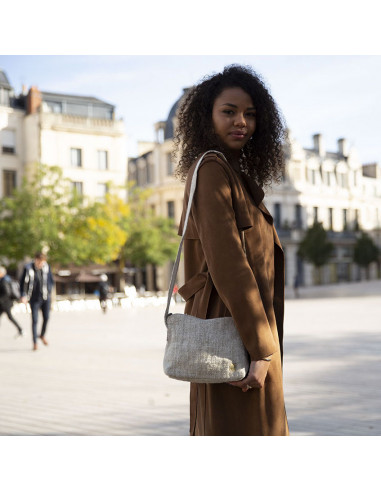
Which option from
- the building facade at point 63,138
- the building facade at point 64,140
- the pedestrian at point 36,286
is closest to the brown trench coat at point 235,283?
the pedestrian at point 36,286

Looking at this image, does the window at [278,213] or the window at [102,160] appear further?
the window at [278,213]

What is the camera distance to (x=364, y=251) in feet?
207

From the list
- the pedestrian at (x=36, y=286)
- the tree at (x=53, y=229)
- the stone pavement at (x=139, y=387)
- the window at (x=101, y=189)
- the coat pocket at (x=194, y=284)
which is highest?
the window at (x=101, y=189)

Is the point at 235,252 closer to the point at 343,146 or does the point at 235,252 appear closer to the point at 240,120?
the point at 240,120

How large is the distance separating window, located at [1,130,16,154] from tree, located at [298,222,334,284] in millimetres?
25508

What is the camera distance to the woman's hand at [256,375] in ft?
7.89

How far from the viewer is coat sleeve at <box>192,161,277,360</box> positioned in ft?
7.80

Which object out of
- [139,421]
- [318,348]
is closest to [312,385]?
[139,421]

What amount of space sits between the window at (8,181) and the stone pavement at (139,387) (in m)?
31.1

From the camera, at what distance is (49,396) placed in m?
7.13

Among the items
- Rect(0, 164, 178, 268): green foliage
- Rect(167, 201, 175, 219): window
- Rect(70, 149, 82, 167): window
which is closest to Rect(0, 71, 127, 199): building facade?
Rect(70, 149, 82, 167): window

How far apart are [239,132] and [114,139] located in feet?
150

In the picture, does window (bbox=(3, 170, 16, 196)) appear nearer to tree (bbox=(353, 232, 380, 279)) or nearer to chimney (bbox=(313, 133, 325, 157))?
tree (bbox=(353, 232, 380, 279))

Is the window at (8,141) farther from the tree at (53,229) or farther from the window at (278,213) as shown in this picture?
the window at (278,213)
